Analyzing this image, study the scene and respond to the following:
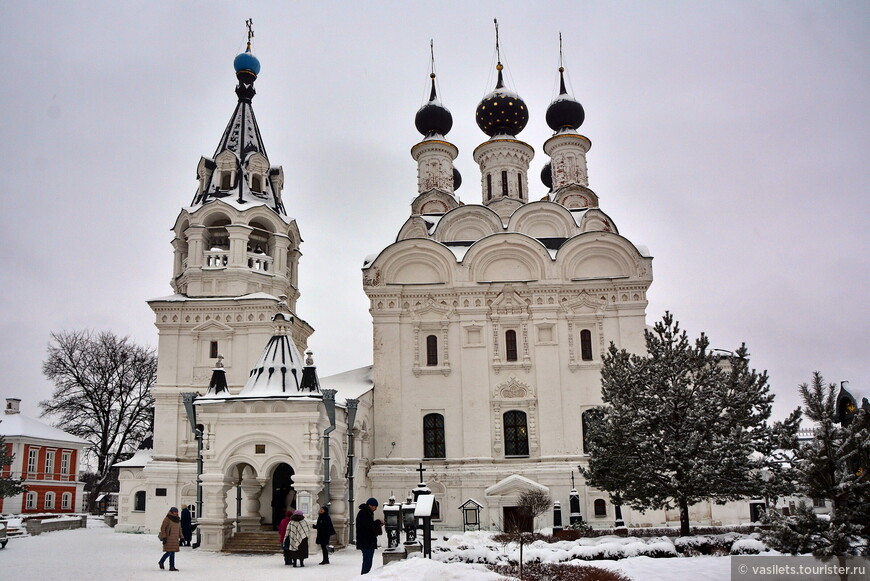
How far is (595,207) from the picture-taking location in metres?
26.7

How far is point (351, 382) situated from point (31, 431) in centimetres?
1626

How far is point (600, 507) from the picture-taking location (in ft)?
70.0

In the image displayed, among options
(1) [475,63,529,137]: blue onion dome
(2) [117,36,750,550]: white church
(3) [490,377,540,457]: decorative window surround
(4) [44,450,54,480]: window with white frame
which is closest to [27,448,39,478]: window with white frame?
(4) [44,450,54,480]: window with white frame

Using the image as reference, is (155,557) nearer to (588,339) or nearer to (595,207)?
(588,339)

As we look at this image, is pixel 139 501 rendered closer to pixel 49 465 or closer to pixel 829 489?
pixel 49 465

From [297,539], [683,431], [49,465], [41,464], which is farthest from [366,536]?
[49,465]

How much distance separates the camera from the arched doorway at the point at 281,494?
1761cm

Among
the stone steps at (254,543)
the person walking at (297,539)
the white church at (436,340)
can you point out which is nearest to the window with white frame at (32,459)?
the white church at (436,340)

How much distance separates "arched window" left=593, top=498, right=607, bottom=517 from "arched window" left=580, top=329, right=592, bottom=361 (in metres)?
4.12

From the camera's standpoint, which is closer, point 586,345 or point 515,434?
point 515,434

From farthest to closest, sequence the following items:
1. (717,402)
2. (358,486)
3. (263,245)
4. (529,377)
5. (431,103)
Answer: (431,103) → (263,245) → (529,377) → (358,486) → (717,402)

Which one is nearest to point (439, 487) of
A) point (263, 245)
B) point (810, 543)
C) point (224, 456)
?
point (224, 456)

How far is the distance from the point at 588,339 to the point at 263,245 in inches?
423

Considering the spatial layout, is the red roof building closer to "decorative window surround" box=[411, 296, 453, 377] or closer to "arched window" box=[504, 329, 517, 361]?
"decorative window surround" box=[411, 296, 453, 377]
